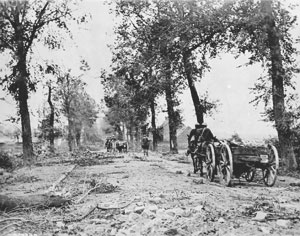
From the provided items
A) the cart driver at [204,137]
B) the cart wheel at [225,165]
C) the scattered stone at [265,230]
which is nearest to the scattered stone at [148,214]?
the scattered stone at [265,230]

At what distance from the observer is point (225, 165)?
33.9 feet

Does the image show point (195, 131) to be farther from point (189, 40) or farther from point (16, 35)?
point (16, 35)

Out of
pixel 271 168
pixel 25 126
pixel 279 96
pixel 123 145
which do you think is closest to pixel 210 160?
pixel 271 168

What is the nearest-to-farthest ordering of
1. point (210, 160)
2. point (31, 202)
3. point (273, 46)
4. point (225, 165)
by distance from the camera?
point (31, 202)
point (225, 165)
point (210, 160)
point (273, 46)

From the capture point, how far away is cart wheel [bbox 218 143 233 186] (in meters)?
9.77

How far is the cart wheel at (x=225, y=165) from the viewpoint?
32.1 feet

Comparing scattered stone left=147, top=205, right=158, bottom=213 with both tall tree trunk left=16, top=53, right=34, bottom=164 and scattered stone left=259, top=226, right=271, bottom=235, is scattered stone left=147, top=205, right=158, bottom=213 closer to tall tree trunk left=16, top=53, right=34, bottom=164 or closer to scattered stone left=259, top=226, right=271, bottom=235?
scattered stone left=259, top=226, right=271, bottom=235

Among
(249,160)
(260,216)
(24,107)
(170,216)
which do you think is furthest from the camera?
(24,107)

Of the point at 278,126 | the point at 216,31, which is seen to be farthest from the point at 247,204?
the point at 216,31

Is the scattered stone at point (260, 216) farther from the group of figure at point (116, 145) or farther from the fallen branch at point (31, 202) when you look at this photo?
the group of figure at point (116, 145)

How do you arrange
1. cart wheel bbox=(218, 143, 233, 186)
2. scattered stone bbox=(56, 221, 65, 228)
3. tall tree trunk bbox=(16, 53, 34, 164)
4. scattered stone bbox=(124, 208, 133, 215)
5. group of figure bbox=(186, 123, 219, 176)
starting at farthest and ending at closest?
1. tall tree trunk bbox=(16, 53, 34, 164)
2. group of figure bbox=(186, 123, 219, 176)
3. cart wheel bbox=(218, 143, 233, 186)
4. scattered stone bbox=(124, 208, 133, 215)
5. scattered stone bbox=(56, 221, 65, 228)

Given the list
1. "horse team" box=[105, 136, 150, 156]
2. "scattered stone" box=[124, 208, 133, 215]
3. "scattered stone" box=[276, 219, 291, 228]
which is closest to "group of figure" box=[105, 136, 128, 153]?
"horse team" box=[105, 136, 150, 156]

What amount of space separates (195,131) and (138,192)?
15.7ft

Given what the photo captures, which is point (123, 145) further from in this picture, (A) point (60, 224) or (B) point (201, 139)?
(A) point (60, 224)
